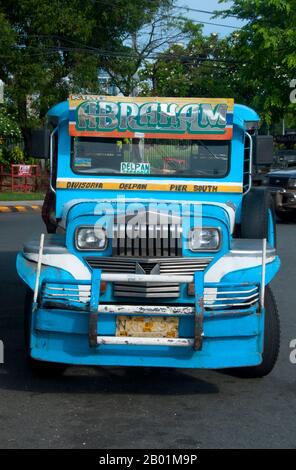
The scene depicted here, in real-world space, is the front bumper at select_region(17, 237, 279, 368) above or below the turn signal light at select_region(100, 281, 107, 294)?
below

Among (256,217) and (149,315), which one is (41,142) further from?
(149,315)

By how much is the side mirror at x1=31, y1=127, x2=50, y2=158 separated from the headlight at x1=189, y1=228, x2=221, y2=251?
2.38m

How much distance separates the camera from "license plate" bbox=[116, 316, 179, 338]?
5707mm

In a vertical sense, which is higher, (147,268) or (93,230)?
(93,230)

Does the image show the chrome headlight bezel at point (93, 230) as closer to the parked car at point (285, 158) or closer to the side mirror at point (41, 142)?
the side mirror at point (41, 142)

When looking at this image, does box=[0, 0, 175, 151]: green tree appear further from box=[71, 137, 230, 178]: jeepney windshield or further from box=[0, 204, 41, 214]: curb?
box=[71, 137, 230, 178]: jeepney windshield

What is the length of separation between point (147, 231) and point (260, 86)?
26.6m

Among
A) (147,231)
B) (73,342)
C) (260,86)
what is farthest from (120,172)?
(260,86)

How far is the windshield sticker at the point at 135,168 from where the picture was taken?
7742 millimetres

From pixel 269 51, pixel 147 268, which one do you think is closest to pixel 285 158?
pixel 269 51

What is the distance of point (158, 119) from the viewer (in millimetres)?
7746

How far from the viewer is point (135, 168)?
778 centimetres

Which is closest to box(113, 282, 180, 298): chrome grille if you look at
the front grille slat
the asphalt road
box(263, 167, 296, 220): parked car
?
the front grille slat

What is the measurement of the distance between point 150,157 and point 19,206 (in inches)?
692
